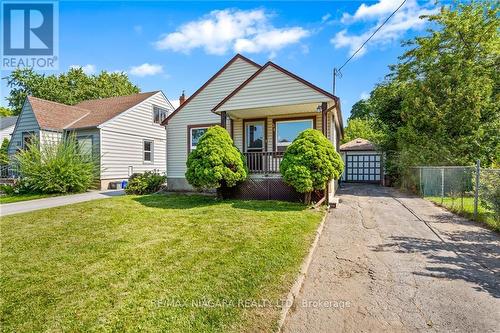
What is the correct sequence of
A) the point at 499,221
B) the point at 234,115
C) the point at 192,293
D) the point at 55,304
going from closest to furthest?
the point at 55,304 → the point at 192,293 → the point at 499,221 → the point at 234,115

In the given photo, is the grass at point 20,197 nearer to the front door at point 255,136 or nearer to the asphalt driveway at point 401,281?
the front door at point 255,136

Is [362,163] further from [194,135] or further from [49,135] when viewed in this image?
[49,135]

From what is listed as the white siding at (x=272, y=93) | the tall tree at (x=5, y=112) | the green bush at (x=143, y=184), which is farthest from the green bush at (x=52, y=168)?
the tall tree at (x=5, y=112)

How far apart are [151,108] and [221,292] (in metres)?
17.8

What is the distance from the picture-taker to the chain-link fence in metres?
6.44

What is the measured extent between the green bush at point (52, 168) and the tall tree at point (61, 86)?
24044 millimetres

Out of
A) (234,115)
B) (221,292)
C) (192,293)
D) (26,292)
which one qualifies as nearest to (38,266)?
(26,292)

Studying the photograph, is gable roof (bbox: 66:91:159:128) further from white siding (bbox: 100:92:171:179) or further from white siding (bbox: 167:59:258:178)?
white siding (bbox: 167:59:258:178)

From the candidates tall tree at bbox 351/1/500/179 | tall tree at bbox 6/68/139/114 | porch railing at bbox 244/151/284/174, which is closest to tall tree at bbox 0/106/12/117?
tall tree at bbox 6/68/139/114

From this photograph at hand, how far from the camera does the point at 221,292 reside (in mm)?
3176

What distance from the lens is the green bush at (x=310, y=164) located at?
791 centimetres

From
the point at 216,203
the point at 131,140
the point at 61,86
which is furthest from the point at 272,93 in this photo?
the point at 61,86

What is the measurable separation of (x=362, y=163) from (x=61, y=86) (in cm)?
3751

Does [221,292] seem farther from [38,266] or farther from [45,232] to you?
[45,232]
